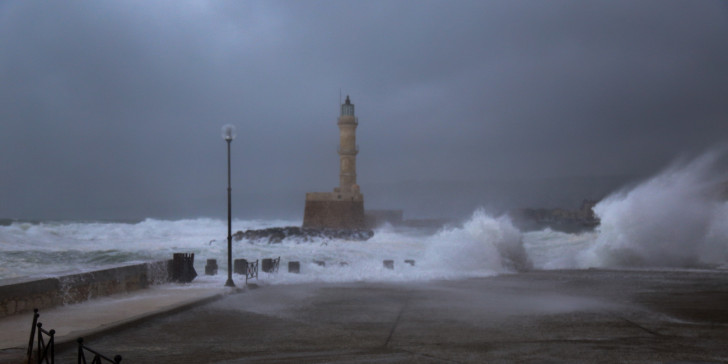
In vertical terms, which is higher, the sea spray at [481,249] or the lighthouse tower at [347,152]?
the lighthouse tower at [347,152]

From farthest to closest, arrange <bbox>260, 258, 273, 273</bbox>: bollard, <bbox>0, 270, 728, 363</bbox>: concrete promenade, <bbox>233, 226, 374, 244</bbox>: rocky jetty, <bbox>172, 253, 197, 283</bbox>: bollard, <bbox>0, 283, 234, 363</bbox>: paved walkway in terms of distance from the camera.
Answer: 1. <bbox>233, 226, 374, 244</bbox>: rocky jetty
2. <bbox>260, 258, 273, 273</bbox>: bollard
3. <bbox>172, 253, 197, 283</bbox>: bollard
4. <bbox>0, 283, 234, 363</bbox>: paved walkway
5. <bbox>0, 270, 728, 363</bbox>: concrete promenade

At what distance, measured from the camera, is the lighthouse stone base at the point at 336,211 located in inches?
2111

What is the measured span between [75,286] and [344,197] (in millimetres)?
43919

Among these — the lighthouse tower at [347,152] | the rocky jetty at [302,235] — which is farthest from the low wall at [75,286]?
the lighthouse tower at [347,152]

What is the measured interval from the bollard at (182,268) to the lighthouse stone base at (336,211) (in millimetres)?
39911

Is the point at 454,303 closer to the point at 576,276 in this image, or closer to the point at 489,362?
the point at 489,362

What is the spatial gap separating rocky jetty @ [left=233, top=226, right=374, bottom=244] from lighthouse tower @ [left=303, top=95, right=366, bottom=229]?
4.83 ft

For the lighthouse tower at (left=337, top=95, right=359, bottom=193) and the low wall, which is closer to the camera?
the low wall

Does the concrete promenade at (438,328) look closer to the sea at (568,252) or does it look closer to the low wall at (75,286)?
the low wall at (75,286)

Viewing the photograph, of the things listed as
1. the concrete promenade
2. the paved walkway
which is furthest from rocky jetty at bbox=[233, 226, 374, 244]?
the paved walkway

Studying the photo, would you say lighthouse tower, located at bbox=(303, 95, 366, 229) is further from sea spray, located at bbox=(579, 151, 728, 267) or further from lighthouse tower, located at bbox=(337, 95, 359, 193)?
sea spray, located at bbox=(579, 151, 728, 267)

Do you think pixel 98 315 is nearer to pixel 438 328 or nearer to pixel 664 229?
pixel 438 328

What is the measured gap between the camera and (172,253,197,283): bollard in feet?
44.0

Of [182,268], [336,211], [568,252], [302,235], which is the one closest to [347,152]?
[336,211]
